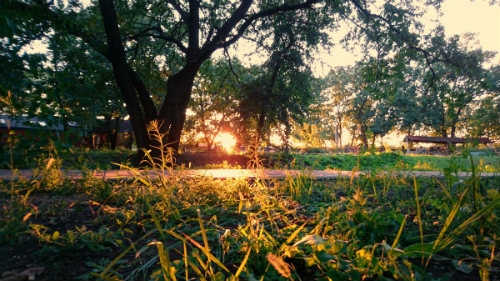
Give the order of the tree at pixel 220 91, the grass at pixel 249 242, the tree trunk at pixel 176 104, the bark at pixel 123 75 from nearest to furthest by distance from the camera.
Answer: the grass at pixel 249 242 < the bark at pixel 123 75 < the tree trunk at pixel 176 104 < the tree at pixel 220 91

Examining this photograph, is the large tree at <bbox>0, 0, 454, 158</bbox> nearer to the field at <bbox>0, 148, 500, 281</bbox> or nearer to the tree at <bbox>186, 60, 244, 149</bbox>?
the tree at <bbox>186, 60, 244, 149</bbox>

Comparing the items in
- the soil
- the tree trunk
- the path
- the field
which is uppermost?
the tree trunk

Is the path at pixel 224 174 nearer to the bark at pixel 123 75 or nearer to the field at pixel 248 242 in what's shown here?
the field at pixel 248 242

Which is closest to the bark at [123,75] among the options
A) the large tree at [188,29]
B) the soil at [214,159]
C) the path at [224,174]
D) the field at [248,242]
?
the large tree at [188,29]

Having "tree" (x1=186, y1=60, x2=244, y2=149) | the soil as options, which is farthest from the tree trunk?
"tree" (x1=186, y1=60, x2=244, y2=149)

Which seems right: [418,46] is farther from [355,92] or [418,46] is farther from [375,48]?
[355,92]

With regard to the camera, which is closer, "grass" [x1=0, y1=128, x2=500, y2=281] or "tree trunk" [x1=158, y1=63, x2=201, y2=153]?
"grass" [x1=0, y1=128, x2=500, y2=281]

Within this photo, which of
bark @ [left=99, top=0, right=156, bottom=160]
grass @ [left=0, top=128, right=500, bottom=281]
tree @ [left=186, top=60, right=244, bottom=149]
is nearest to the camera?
grass @ [left=0, top=128, right=500, bottom=281]

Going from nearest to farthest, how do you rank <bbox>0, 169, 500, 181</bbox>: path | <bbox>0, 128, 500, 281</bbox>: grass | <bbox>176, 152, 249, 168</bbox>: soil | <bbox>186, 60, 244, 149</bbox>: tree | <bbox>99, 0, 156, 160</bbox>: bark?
<bbox>0, 128, 500, 281</bbox>: grass
<bbox>0, 169, 500, 181</bbox>: path
<bbox>99, 0, 156, 160</bbox>: bark
<bbox>176, 152, 249, 168</bbox>: soil
<bbox>186, 60, 244, 149</bbox>: tree

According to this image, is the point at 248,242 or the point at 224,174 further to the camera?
the point at 224,174

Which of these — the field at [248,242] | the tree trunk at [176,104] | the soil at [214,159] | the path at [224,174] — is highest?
the tree trunk at [176,104]

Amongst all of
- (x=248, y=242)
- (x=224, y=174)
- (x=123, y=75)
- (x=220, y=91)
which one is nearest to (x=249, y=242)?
(x=248, y=242)

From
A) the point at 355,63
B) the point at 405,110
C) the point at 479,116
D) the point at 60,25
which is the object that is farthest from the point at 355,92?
the point at 60,25

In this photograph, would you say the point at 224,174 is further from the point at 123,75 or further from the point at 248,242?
the point at 123,75
